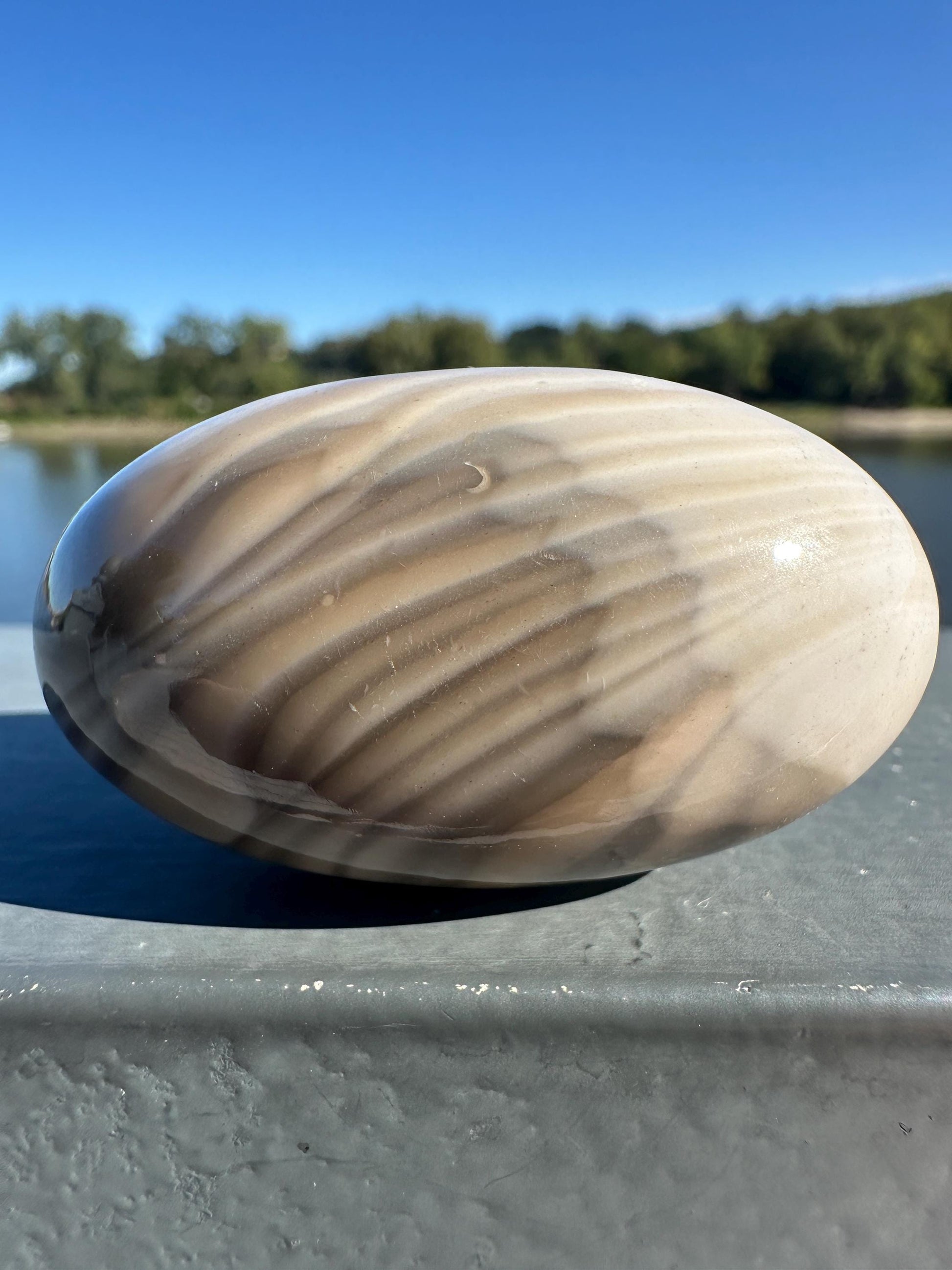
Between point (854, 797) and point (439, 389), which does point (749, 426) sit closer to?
point (439, 389)

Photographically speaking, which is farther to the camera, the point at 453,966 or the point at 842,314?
the point at 842,314

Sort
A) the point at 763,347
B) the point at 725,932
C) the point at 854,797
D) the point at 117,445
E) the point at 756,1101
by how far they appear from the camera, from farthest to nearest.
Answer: the point at 763,347
the point at 117,445
the point at 854,797
the point at 725,932
the point at 756,1101

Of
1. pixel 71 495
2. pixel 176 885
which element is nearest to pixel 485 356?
pixel 71 495

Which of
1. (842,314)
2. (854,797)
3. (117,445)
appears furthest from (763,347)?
(854,797)

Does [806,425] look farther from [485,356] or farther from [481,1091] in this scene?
[481,1091]

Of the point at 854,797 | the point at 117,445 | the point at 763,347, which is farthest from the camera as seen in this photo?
the point at 763,347

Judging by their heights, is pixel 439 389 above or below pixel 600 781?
above

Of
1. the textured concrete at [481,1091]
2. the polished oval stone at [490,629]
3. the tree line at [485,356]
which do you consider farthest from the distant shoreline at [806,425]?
the textured concrete at [481,1091]
